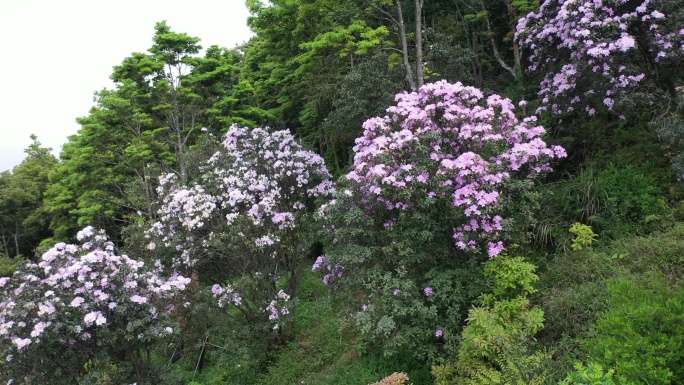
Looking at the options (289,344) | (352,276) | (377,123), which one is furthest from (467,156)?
(289,344)

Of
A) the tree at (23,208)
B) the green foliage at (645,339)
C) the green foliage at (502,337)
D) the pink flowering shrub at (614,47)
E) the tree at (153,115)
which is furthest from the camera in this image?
the tree at (23,208)

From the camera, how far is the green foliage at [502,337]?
3.16m

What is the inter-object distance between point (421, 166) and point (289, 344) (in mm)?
4140

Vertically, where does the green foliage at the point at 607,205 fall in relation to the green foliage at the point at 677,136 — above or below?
below

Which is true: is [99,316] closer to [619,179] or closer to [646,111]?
[619,179]

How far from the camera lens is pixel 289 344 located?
6.98 m

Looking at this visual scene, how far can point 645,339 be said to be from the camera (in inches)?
91.7

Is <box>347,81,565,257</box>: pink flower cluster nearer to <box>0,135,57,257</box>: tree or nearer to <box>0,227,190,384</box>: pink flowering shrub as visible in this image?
<box>0,227,190,384</box>: pink flowering shrub

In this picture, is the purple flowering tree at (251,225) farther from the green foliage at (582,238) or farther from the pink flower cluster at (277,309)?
the green foliage at (582,238)

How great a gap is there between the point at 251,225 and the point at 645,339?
5.24 meters

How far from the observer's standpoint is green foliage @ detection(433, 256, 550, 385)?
316 cm

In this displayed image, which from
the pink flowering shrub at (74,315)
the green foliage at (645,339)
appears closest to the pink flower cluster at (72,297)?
the pink flowering shrub at (74,315)

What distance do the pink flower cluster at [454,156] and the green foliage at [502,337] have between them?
0.31m

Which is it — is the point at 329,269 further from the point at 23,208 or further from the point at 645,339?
the point at 23,208
